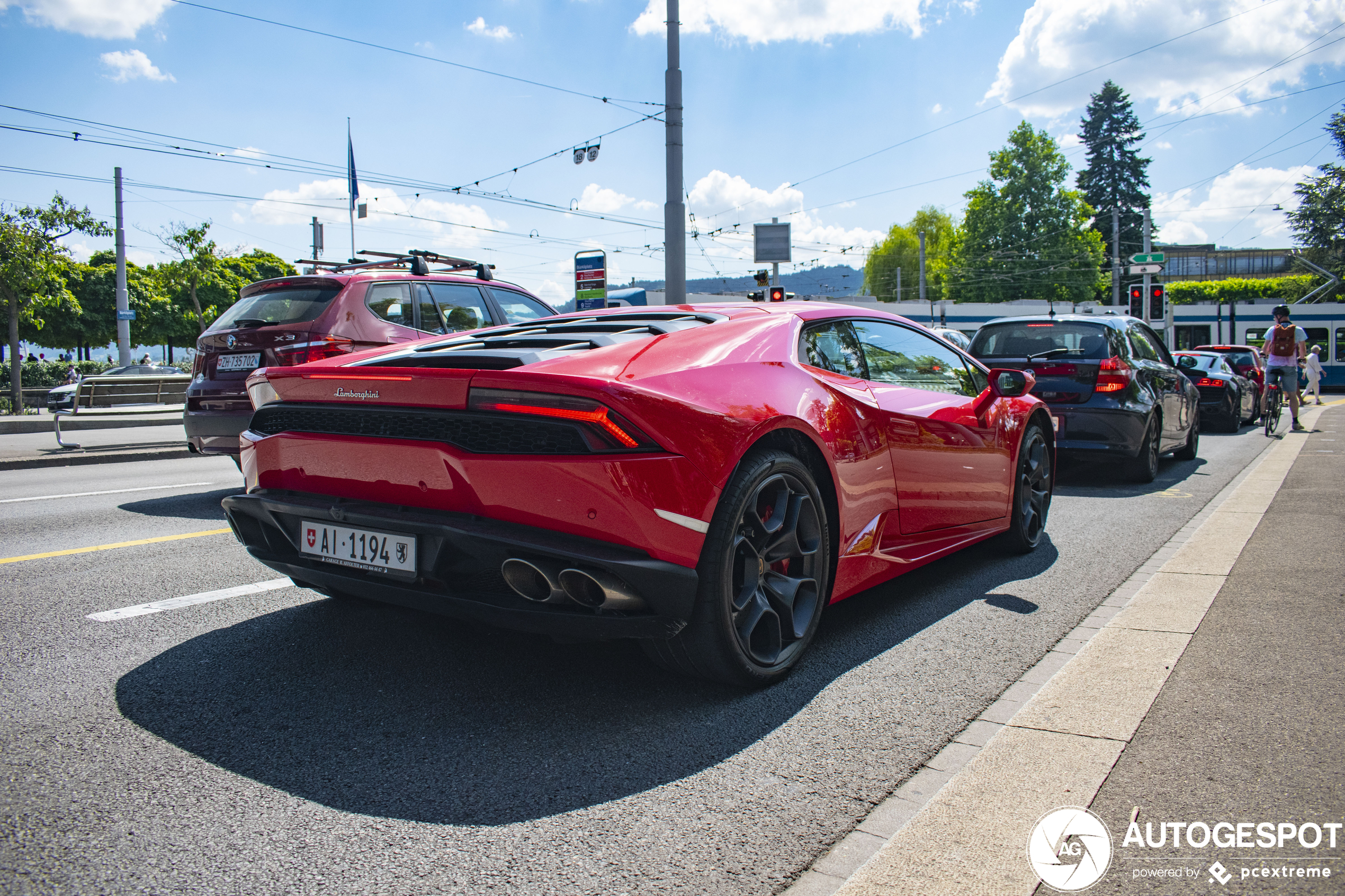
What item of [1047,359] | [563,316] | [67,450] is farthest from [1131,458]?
[67,450]

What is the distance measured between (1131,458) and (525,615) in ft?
23.3

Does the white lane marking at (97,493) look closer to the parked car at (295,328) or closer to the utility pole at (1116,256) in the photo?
the parked car at (295,328)

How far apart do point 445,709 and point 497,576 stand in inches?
18.6

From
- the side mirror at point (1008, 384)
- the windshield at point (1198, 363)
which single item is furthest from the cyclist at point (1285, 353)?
the side mirror at point (1008, 384)

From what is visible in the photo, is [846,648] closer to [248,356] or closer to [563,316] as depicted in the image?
[563,316]

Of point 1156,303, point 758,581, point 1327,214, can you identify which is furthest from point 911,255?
point 758,581

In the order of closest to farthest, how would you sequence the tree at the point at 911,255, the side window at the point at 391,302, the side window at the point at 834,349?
1. the side window at the point at 834,349
2. the side window at the point at 391,302
3. the tree at the point at 911,255

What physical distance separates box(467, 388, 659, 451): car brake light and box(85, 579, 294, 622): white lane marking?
2.31m

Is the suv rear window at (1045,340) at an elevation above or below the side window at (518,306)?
below

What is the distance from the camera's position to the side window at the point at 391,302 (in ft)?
23.2

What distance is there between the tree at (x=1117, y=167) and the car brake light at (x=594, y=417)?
254ft

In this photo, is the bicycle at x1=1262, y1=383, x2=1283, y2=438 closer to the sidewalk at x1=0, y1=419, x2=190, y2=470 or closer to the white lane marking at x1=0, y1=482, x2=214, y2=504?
the white lane marking at x1=0, y1=482, x2=214, y2=504

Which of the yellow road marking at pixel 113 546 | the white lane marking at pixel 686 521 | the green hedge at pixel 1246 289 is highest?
the green hedge at pixel 1246 289

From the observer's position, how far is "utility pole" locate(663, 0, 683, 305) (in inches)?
580
